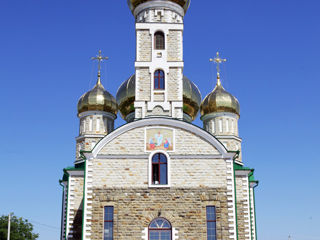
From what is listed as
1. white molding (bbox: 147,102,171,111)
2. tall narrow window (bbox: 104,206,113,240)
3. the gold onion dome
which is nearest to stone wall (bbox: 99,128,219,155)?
white molding (bbox: 147,102,171,111)

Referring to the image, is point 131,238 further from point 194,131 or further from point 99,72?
point 99,72

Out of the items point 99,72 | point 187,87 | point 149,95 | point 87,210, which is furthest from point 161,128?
point 99,72

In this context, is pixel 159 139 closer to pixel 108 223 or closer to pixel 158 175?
pixel 158 175

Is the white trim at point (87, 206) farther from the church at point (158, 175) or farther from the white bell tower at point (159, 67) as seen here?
the white bell tower at point (159, 67)

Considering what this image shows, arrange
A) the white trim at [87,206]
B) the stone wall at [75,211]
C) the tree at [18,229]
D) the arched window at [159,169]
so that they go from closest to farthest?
1. the white trim at [87,206]
2. the arched window at [159,169]
3. the stone wall at [75,211]
4. the tree at [18,229]

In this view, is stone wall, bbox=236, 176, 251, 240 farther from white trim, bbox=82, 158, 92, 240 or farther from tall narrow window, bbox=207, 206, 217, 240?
white trim, bbox=82, 158, 92, 240

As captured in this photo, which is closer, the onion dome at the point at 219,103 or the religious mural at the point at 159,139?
the religious mural at the point at 159,139

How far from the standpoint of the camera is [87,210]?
1994 centimetres

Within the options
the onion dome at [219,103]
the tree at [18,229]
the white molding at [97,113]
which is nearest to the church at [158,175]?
the white molding at [97,113]

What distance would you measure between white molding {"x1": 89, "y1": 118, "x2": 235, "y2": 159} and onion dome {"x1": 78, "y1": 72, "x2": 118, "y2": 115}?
7699 mm

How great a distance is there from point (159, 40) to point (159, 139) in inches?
246

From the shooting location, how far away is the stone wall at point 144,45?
24094 mm

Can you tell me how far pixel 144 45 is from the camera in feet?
79.9

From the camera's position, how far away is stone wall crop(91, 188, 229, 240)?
19688mm
